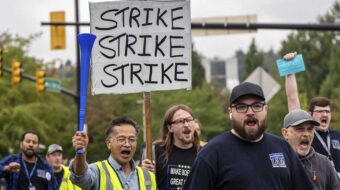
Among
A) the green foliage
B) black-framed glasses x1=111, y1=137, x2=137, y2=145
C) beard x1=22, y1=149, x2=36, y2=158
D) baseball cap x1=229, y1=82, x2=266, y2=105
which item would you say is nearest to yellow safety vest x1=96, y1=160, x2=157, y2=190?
black-framed glasses x1=111, y1=137, x2=137, y2=145

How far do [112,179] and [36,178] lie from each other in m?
5.81

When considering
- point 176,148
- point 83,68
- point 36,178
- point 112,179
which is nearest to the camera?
point 83,68

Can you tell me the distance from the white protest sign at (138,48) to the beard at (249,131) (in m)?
2.39

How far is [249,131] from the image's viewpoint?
19.0 feet

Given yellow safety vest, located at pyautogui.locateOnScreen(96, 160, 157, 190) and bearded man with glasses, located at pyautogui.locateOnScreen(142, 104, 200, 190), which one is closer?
yellow safety vest, located at pyautogui.locateOnScreen(96, 160, 157, 190)

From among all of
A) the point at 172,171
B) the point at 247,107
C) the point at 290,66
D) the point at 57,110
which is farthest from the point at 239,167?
the point at 57,110

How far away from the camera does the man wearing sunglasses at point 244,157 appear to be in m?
5.75

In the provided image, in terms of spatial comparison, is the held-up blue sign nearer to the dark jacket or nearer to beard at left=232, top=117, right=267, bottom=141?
the dark jacket

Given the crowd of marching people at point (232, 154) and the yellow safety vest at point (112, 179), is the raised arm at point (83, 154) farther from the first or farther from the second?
the yellow safety vest at point (112, 179)

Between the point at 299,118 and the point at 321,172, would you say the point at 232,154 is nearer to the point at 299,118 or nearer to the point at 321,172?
the point at 299,118

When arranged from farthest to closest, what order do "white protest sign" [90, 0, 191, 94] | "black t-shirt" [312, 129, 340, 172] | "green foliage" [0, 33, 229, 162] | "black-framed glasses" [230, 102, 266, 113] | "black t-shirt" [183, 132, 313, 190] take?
"green foliage" [0, 33, 229, 162], "black t-shirt" [312, 129, 340, 172], "white protest sign" [90, 0, 191, 94], "black-framed glasses" [230, 102, 266, 113], "black t-shirt" [183, 132, 313, 190]

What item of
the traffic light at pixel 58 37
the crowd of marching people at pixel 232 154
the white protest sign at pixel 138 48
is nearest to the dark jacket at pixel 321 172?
the crowd of marching people at pixel 232 154

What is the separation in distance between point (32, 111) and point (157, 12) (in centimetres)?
3716

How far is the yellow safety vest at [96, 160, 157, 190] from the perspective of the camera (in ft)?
22.6
